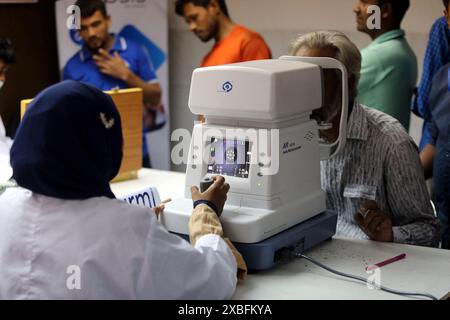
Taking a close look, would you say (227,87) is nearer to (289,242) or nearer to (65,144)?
(289,242)

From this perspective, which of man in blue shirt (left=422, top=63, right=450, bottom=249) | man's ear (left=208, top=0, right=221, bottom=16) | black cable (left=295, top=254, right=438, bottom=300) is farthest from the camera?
man's ear (left=208, top=0, right=221, bottom=16)

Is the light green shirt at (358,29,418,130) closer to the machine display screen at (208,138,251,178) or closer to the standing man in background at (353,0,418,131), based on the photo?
the standing man in background at (353,0,418,131)

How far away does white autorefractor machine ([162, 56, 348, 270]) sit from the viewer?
6.05 feet

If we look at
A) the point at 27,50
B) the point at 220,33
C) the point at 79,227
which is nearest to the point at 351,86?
the point at 79,227

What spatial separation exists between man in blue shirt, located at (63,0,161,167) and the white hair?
2.66 meters

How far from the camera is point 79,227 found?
1.50m

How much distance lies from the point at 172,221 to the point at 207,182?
5.7 inches

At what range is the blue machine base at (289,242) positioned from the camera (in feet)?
5.99

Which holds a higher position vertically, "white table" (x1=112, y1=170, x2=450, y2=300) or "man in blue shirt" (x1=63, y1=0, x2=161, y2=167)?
"man in blue shirt" (x1=63, y1=0, x2=161, y2=167)

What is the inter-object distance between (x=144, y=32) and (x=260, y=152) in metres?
3.16

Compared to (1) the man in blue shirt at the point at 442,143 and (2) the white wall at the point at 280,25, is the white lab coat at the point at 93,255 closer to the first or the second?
(1) the man in blue shirt at the point at 442,143

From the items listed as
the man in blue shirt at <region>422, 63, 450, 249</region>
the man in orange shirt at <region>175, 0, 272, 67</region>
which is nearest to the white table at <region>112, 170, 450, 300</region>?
the man in blue shirt at <region>422, 63, 450, 249</region>
